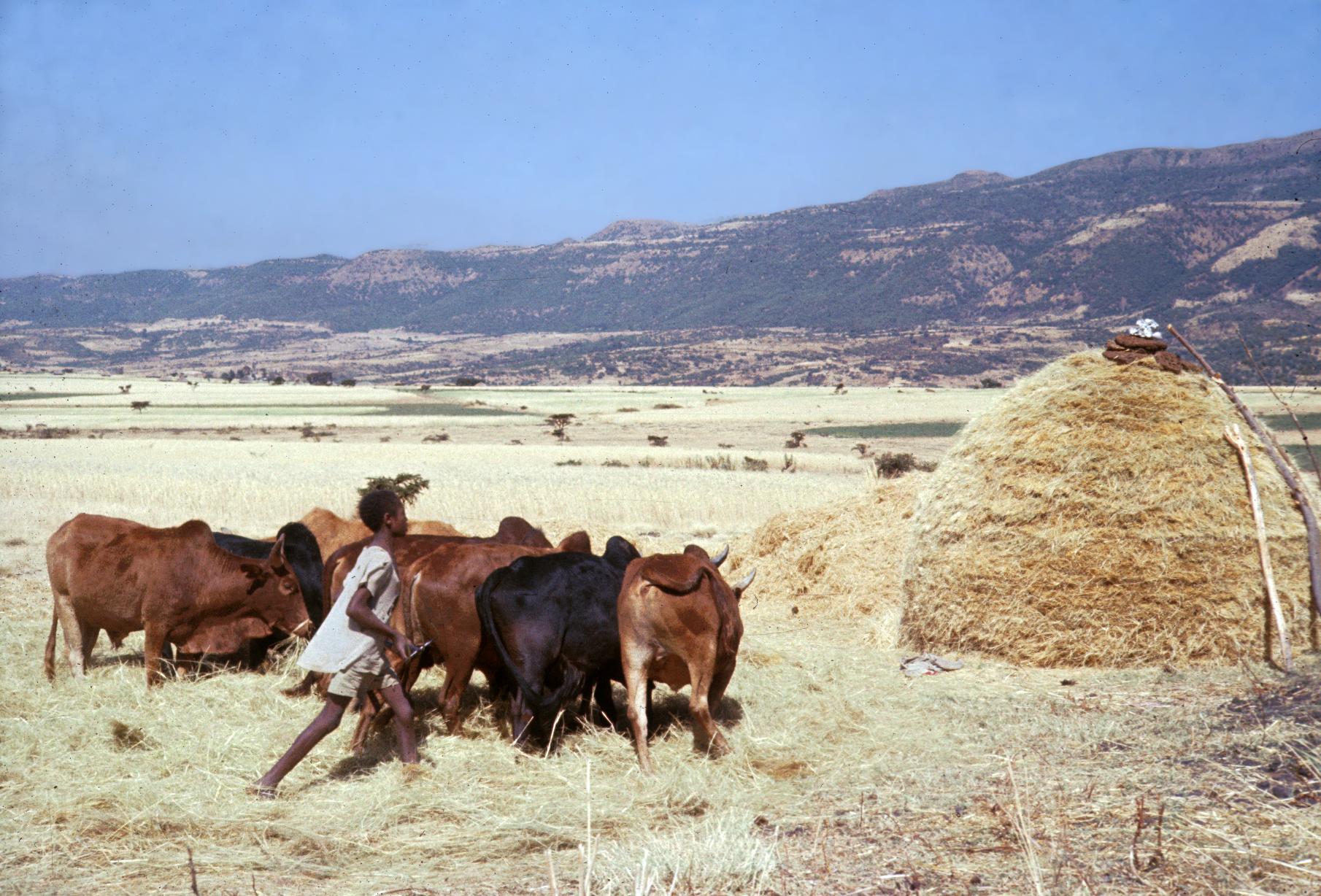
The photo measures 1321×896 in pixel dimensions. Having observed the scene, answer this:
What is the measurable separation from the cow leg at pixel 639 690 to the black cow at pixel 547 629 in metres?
0.42

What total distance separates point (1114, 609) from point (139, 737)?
7362mm

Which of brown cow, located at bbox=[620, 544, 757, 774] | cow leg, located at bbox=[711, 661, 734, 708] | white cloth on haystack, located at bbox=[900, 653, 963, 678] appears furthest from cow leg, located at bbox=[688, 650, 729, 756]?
white cloth on haystack, located at bbox=[900, 653, 963, 678]

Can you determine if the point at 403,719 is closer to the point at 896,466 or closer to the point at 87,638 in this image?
the point at 87,638

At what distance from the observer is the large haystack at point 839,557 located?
12.5 metres

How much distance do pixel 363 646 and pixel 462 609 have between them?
51.8 inches

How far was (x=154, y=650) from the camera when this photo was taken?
8.97 m

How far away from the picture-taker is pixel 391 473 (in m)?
27.7

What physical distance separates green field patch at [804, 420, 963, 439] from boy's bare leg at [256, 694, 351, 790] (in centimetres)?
4124

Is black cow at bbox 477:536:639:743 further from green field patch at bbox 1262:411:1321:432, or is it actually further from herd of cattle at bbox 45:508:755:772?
green field patch at bbox 1262:411:1321:432

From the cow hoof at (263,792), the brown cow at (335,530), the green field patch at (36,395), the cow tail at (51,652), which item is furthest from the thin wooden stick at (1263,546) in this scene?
the green field patch at (36,395)

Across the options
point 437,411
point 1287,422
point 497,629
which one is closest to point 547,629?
point 497,629

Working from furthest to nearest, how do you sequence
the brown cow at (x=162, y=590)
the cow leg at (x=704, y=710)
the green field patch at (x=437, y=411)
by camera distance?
the green field patch at (x=437, y=411) < the brown cow at (x=162, y=590) < the cow leg at (x=704, y=710)

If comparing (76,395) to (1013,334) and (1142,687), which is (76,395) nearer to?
(1142,687)

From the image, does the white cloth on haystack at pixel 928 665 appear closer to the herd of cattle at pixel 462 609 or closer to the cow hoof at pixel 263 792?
the herd of cattle at pixel 462 609
